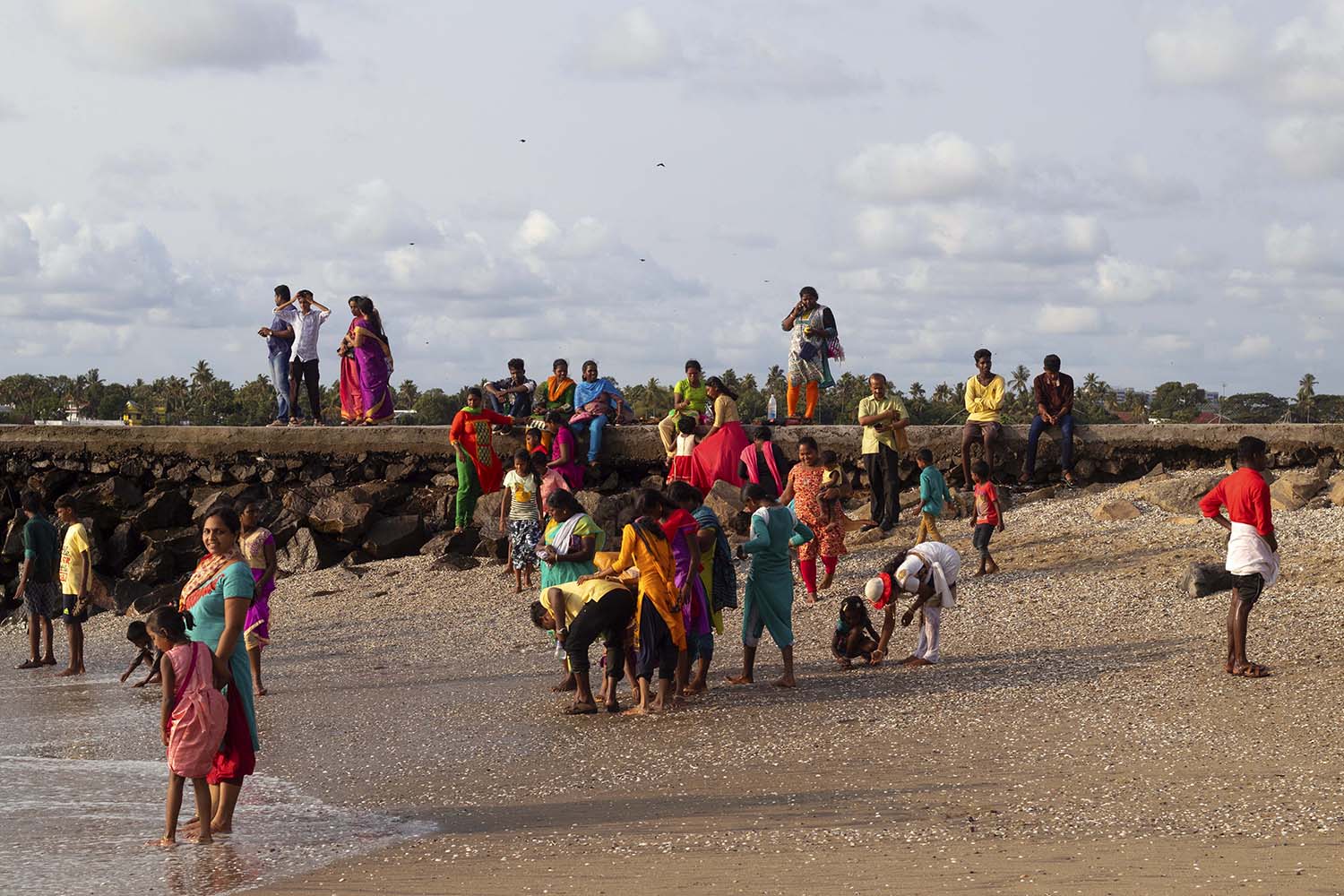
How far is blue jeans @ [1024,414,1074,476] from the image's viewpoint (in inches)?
624

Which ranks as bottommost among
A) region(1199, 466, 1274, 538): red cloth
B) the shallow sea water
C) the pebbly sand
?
the shallow sea water

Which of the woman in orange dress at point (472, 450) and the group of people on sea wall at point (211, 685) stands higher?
the woman in orange dress at point (472, 450)

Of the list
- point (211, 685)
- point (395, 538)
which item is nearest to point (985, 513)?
point (395, 538)

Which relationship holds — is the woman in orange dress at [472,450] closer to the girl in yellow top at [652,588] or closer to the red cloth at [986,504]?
the red cloth at [986,504]

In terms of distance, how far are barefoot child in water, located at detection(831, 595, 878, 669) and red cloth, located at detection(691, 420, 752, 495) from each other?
5.22m

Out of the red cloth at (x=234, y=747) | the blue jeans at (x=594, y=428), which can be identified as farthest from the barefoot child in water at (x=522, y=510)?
the red cloth at (x=234, y=747)

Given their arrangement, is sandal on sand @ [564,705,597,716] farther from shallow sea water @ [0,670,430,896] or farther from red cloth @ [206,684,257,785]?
red cloth @ [206,684,257,785]

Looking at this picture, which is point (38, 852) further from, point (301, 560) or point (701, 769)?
point (301, 560)

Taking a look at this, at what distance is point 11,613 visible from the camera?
1772cm

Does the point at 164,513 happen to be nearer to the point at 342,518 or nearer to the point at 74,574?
the point at 342,518

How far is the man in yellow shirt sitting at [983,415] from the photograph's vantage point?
51.4 ft

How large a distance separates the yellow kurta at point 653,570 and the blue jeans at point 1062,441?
8.23 meters

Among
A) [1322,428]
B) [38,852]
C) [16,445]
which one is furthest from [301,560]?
[1322,428]

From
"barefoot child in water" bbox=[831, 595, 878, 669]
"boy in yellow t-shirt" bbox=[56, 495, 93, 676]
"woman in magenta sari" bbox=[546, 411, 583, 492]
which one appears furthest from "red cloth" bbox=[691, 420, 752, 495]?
"boy in yellow t-shirt" bbox=[56, 495, 93, 676]
